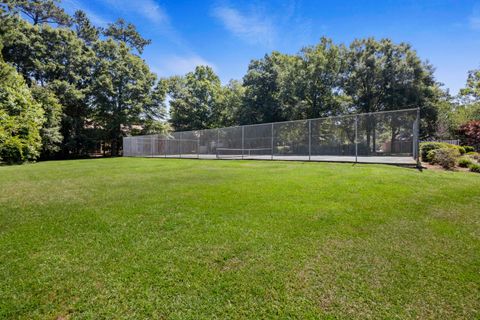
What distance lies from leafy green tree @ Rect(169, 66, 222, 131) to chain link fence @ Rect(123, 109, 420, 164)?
13309 millimetres

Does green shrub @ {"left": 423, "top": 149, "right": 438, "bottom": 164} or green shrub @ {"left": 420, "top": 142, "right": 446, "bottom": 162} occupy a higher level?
green shrub @ {"left": 420, "top": 142, "right": 446, "bottom": 162}

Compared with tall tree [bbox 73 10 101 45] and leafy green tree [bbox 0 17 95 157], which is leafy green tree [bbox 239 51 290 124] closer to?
leafy green tree [bbox 0 17 95 157]

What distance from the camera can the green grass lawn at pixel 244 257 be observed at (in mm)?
1815

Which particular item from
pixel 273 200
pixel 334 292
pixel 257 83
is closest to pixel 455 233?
pixel 334 292

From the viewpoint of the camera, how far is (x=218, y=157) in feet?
57.3

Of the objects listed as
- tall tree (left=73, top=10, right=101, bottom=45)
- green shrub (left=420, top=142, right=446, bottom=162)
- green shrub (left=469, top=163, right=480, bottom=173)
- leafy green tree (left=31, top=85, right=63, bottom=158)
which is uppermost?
tall tree (left=73, top=10, right=101, bottom=45)

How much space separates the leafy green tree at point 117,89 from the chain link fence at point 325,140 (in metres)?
11.1

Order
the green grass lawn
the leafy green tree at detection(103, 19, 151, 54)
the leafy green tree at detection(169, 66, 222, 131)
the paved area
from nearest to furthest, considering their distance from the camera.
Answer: the green grass lawn < the paved area < the leafy green tree at detection(103, 19, 151, 54) < the leafy green tree at detection(169, 66, 222, 131)

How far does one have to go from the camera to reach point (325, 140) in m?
12.3

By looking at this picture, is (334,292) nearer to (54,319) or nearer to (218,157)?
Result: (54,319)

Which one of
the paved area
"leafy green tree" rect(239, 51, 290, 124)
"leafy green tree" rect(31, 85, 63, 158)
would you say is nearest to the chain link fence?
the paved area

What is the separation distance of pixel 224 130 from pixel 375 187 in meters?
12.9

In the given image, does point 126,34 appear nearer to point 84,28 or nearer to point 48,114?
point 84,28

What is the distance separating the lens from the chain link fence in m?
9.94
